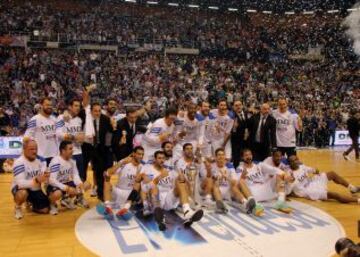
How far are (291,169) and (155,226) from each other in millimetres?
2855

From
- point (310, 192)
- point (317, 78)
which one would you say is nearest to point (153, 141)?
point (310, 192)

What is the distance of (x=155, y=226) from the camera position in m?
5.30

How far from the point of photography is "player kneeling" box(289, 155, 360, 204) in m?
6.77

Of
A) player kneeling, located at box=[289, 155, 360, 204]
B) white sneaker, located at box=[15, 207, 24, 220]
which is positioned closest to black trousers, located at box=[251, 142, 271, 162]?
player kneeling, located at box=[289, 155, 360, 204]

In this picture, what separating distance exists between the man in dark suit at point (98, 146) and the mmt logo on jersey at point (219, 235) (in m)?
0.81

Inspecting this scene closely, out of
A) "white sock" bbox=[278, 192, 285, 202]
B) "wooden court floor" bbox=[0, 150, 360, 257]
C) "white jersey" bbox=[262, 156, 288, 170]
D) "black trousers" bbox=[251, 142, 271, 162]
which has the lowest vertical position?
"wooden court floor" bbox=[0, 150, 360, 257]

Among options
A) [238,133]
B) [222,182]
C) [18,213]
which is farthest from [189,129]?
[18,213]

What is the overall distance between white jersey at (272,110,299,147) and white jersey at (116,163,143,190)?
9.09 feet

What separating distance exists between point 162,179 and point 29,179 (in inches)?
76.0

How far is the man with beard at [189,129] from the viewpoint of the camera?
6.66 meters

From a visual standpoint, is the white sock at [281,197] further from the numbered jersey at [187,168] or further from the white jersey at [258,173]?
the numbered jersey at [187,168]

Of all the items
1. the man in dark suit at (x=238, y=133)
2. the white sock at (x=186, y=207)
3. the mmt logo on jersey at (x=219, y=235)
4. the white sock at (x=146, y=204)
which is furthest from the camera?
the man in dark suit at (x=238, y=133)

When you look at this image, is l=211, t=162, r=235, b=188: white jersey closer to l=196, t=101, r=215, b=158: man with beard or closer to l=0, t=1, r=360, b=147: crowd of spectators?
l=196, t=101, r=215, b=158: man with beard

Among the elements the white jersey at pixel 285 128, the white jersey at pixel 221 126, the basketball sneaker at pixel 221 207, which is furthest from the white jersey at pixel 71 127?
the white jersey at pixel 285 128
